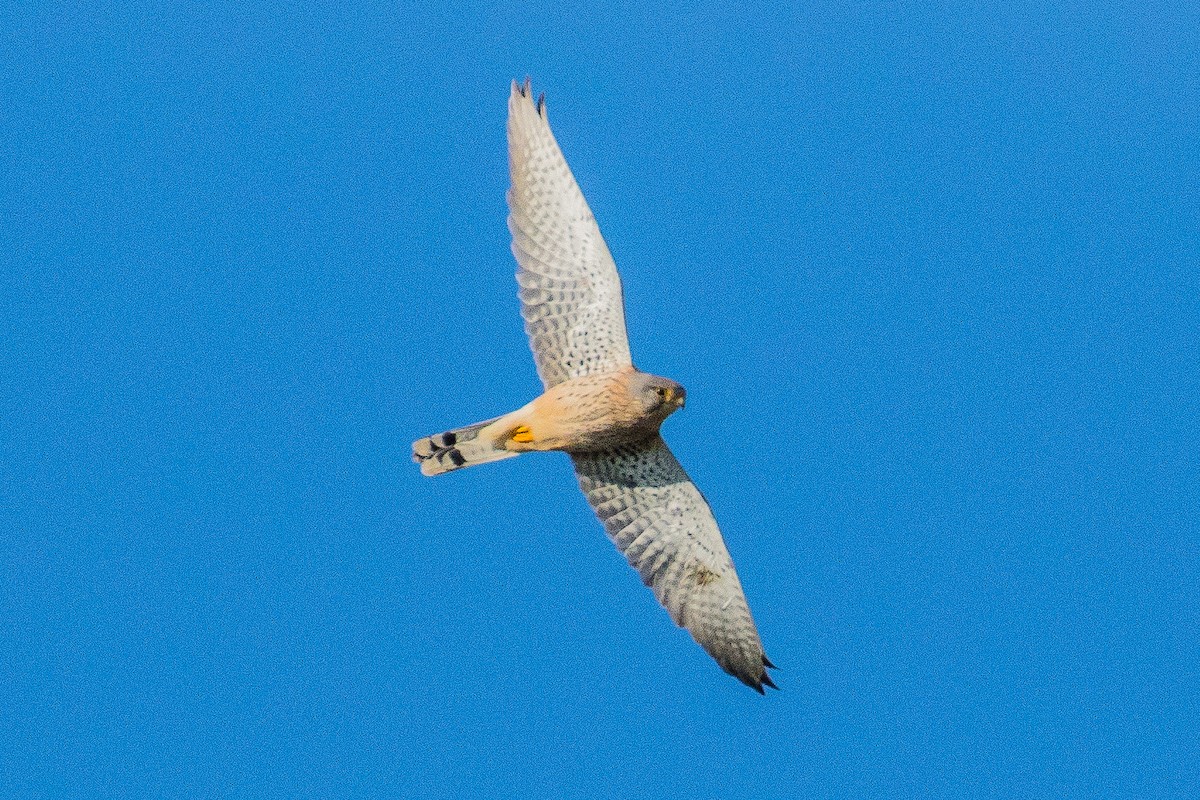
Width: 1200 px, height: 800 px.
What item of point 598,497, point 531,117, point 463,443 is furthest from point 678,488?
point 531,117

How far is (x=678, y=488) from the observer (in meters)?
11.2

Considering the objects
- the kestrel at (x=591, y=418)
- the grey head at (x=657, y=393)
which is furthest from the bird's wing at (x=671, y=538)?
the grey head at (x=657, y=393)

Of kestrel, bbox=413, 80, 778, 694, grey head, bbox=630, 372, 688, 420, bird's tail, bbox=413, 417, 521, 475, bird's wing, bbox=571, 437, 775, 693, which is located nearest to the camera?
grey head, bbox=630, 372, 688, 420

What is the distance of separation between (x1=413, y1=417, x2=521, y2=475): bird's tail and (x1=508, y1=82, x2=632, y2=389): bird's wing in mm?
478

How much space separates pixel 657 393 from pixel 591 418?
0.41 meters

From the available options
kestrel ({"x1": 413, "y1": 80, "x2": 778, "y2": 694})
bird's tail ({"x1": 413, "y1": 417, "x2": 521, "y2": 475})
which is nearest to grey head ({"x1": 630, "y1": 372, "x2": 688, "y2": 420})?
kestrel ({"x1": 413, "y1": 80, "x2": 778, "y2": 694})

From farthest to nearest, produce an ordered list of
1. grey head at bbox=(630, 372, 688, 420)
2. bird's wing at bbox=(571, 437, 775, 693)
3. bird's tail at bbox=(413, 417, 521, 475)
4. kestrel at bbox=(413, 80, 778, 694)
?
bird's wing at bbox=(571, 437, 775, 693), bird's tail at bbox=(413, 417, 521, 475), kestrel at bbox=(413, 80, 778, 694), grey head at bbox=(630, 372, 688, 420)

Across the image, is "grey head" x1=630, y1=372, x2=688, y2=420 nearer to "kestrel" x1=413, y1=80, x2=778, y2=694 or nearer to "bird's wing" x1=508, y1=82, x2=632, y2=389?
"kestrel" x1=413, y1=80, x2=778, y2=694

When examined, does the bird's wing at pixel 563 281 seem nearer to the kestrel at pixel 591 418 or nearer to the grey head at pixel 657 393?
the kestrel at pixel 591 418

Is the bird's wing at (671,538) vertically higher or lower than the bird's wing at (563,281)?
lower

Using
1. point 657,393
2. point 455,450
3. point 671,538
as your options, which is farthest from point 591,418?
point 671,538

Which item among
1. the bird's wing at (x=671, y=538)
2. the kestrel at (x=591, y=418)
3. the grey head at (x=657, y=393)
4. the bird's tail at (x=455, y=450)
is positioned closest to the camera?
Answer: the grey head at (x=657, y=393)

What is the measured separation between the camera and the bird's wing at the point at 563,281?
36.2 ft

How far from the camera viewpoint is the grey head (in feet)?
34.8
